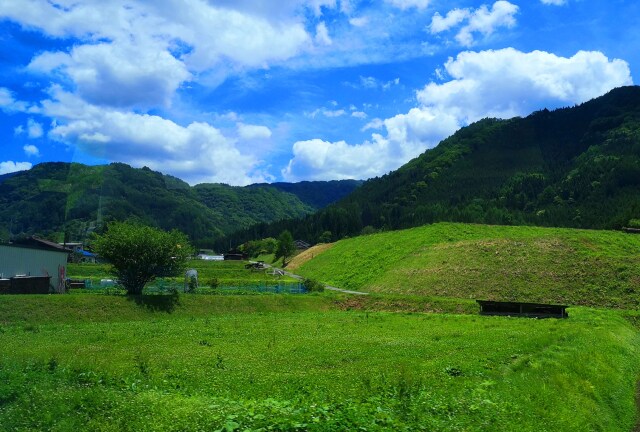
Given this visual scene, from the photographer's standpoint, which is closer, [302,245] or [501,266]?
[501,266]

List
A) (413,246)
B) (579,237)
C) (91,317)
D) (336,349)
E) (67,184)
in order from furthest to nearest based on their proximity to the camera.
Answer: (413,246) → (579,237) → (91,317) → (67,184) → (336,349)

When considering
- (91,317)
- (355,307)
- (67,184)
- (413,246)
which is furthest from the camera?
(413,246)

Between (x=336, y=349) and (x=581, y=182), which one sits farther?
(x=581, y=182)

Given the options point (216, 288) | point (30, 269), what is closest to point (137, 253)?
point (216, 288)

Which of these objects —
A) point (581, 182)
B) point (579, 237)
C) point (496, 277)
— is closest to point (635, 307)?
point (496, 277)

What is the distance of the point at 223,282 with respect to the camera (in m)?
63.5

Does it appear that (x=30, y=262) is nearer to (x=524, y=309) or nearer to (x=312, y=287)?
(x=312, y=287)

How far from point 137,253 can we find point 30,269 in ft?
47.3

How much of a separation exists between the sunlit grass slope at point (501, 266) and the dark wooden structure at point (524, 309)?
816 cm

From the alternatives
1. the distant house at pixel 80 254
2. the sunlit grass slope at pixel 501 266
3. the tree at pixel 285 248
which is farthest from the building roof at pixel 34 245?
the tree at pixel 285 248

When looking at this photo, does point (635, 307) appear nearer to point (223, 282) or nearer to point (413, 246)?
point (413, 246)

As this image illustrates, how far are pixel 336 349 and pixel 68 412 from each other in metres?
13.3

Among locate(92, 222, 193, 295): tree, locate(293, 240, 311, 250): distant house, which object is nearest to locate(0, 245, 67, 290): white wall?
locate(92, 222, 193, 295): tree

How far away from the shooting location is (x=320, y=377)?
15094 mm
